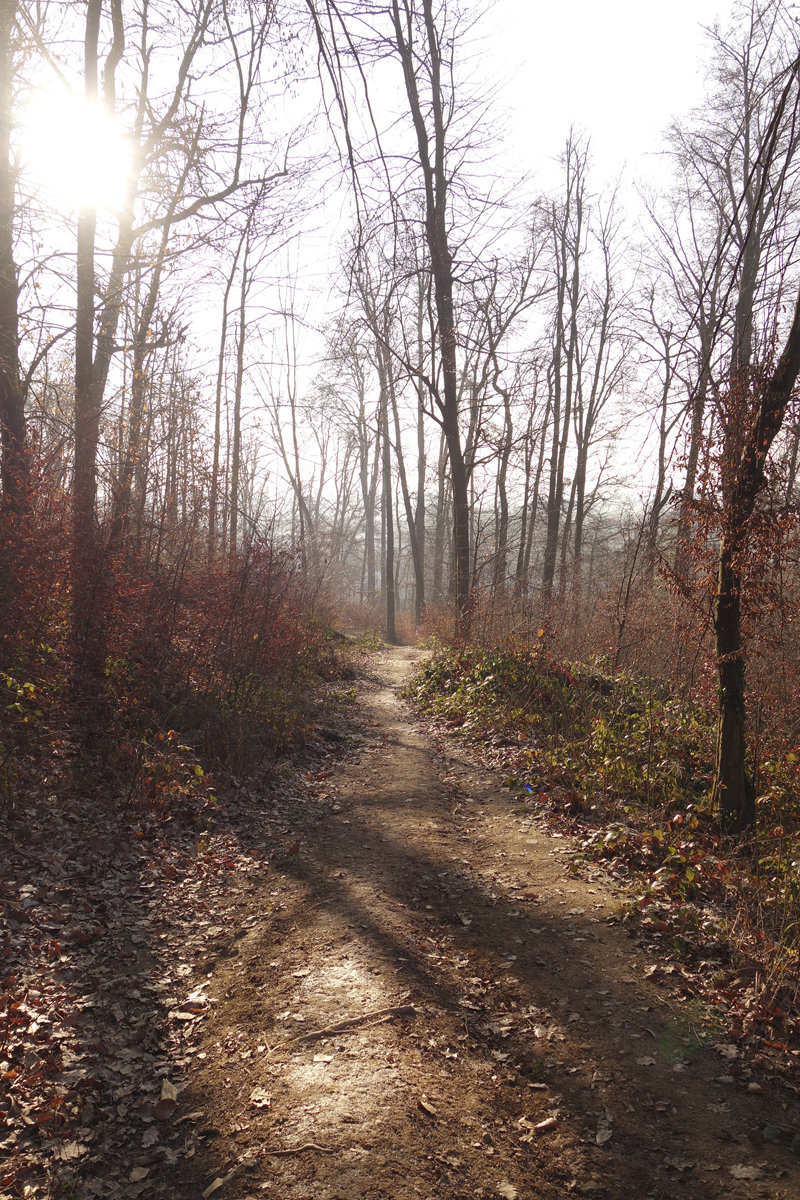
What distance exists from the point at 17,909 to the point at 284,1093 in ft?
7.41

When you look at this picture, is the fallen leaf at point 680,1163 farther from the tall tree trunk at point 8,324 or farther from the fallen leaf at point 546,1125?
the tall tree trunk at point 8,324

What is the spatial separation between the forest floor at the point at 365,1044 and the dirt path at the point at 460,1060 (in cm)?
1

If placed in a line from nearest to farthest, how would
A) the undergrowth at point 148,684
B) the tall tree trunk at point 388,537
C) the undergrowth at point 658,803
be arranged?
the undergrowth at point 658,803
the undergrowth at point 148,684
the tall tree trunk at point 388,537

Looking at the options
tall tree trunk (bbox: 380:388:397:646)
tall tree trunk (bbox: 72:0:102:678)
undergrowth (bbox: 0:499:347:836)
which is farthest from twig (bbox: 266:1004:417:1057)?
tall tree trunk (bbox: 380:388:397:646)

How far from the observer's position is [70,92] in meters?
9.76

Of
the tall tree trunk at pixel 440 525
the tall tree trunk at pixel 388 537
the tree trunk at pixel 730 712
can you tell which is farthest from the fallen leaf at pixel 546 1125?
the tall tree trunk at pixel 440 525

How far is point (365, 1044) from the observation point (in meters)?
3.17

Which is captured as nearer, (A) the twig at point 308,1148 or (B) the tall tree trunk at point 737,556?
(A) the twig at point 308,1148

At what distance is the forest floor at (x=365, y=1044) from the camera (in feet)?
8.40

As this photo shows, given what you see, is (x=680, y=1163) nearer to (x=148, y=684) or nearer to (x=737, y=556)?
(x=737, y=556)

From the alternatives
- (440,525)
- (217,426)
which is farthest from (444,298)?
(440,525)

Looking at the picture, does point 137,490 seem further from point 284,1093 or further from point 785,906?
point 785,906

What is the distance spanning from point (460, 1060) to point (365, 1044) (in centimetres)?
47

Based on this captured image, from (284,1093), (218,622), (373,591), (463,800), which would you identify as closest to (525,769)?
(463,800)
